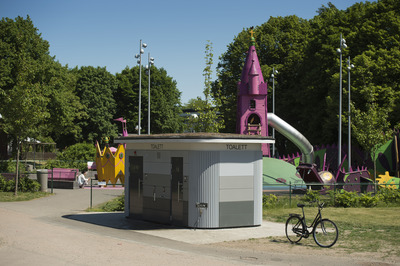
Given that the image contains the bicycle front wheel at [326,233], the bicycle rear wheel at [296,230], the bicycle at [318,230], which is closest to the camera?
the bicycle front wheel at [326,233]

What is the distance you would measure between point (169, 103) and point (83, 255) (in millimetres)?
62626

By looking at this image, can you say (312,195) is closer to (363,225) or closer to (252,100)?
(363,225)

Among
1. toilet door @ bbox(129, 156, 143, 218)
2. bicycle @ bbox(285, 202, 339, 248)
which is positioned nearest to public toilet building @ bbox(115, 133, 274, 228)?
toilet door @ bbox(129, 156, 143, 218)

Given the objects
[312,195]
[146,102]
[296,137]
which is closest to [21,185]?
[312,195]

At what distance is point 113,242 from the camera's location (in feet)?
43.9

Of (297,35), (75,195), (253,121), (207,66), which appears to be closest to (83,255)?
(75,195)

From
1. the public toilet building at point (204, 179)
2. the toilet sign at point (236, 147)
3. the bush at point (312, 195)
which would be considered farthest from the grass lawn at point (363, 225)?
the toilet sign at point (236, 147)

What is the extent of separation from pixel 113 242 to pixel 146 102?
5716cm

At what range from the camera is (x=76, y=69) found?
7300 centimetres

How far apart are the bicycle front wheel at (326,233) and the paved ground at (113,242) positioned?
1.37m

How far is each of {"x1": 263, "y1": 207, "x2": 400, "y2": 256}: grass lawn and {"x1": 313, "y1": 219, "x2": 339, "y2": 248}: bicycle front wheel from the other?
251mm

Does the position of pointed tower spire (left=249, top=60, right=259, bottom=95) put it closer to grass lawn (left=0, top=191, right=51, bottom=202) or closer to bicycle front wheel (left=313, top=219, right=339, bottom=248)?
grass lawn (left=0, top=191, right=51, bottom=202)

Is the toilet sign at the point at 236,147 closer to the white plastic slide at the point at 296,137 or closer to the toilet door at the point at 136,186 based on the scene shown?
the toilet door at the point at 136,186

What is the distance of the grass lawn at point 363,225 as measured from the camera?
1321 centimetres
